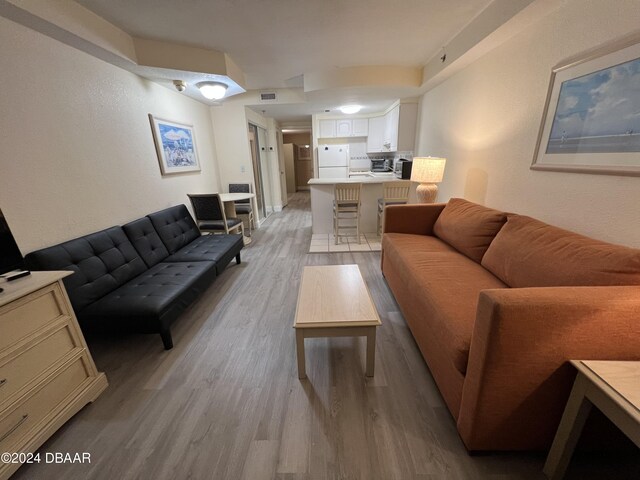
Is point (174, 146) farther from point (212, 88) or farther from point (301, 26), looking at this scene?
point (301, 26)

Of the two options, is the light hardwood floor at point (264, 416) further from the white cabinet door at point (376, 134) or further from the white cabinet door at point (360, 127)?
the white cabinet door at point (360, 127)

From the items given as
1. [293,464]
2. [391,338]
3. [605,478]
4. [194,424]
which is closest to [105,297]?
[194,424]

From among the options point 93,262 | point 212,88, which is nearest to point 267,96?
point 212,88

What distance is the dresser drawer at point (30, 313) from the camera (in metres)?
1.17

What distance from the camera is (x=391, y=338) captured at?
1991 mm

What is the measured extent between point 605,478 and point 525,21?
277 centimetres

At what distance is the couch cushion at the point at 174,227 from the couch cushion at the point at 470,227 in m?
2.94

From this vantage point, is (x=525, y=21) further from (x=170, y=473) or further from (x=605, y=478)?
(x=170, y=473)

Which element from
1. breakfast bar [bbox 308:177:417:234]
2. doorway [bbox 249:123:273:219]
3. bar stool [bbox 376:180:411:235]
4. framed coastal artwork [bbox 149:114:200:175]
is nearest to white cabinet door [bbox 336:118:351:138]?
doorway [bbox 249:123:273:219]

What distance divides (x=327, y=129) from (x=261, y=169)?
1915 mm

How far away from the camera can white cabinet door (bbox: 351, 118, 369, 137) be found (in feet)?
20.2

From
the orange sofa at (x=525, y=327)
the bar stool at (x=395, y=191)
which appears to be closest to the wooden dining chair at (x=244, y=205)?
the bar stool at (x=395, y=191)

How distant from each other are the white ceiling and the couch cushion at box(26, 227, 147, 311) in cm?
181

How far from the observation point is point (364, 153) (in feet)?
21.7
